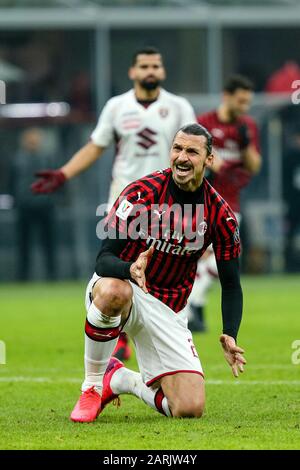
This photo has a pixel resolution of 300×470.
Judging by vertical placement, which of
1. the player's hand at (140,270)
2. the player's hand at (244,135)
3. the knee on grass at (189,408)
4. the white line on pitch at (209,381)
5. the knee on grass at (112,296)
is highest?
the player's hand at (244,135)

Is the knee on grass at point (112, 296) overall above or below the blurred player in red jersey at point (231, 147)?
below

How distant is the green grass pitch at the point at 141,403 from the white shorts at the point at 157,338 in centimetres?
27

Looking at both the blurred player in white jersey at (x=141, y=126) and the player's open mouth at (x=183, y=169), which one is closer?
the player's open mouth at (x=183, y=169)

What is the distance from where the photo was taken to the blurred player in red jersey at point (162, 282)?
6.47 metres

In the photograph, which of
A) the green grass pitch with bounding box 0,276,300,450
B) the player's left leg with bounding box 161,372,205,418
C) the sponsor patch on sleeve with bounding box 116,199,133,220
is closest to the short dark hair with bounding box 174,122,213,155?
the sponsor patch on sleeve with bounding box 116,199,133,220

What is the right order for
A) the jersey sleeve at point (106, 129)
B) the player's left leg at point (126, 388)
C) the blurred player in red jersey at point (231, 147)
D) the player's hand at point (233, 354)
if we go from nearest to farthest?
the player's hand at point (233, 354), the player's left leg at point (126, 388), the jersey sleeve at point (106, 129), the blurred player in red jersey at point (231, 147)

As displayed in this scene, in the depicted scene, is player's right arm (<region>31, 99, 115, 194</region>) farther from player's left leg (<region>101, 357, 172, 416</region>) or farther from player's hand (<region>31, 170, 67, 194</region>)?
player's left leg (<region>101, 357, 172, 416</region>)

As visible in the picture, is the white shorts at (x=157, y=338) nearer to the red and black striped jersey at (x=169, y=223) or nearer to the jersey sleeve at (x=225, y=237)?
the red and black striped jersey at (x=169, y=223)

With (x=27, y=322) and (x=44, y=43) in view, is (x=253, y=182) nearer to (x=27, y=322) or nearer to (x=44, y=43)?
(x=44, y=43)

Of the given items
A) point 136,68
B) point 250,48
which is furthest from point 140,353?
point 250,48

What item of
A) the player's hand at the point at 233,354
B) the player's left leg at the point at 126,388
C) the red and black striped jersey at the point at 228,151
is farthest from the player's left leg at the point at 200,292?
the player's hand at the point at 233,354

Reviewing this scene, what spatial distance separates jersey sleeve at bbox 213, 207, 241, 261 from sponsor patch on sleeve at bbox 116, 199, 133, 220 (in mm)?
492

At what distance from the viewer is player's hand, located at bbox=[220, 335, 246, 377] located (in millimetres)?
6094

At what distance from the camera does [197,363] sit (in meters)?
6.86
